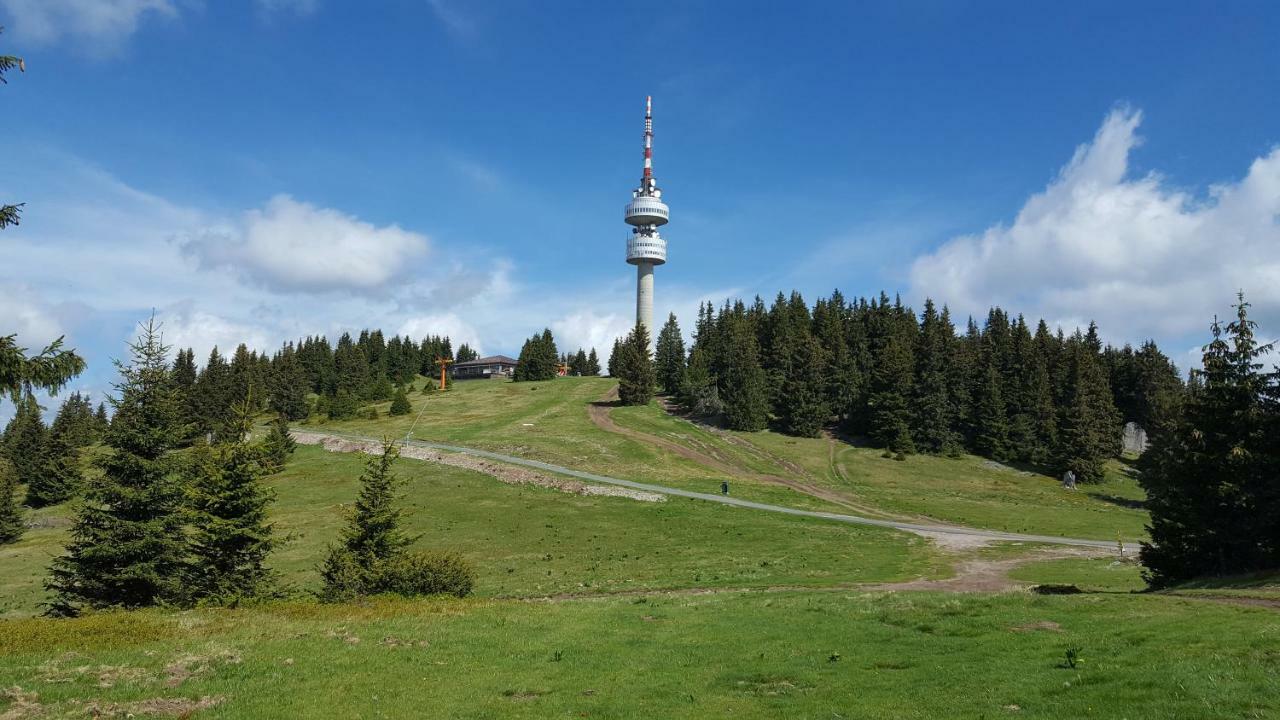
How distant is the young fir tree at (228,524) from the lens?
96.6 feet

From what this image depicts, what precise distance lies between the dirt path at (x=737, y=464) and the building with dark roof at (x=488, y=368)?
244 ft

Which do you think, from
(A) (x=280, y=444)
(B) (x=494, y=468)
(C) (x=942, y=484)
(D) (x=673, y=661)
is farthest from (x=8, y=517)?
(C) (x=942, y=484)

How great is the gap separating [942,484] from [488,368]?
126977mm

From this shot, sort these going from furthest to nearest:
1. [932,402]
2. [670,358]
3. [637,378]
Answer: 1. [670,358]
2. [637,378]
3. [932,402]

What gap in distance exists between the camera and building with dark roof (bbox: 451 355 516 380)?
188125 mm

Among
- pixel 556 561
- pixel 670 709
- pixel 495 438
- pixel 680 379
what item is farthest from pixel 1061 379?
pixel 670 709

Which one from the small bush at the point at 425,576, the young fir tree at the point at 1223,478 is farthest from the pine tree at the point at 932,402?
the small bush at the point at 425,576

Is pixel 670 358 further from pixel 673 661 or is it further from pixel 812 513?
pixel 673 661

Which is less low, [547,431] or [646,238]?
[646,238]

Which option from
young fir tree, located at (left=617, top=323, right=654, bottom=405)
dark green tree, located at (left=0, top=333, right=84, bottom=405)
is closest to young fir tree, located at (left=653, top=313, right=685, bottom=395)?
young fir tree, located at (left=617, top=323, right=654, bottom=405)

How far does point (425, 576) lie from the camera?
30.6 meters

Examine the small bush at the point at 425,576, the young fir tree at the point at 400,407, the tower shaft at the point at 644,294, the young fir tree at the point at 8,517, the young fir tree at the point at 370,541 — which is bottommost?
the young fir tree at the point at 8,517

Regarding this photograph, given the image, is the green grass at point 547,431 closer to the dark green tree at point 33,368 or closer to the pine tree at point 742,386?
the pine tree at point 742,386

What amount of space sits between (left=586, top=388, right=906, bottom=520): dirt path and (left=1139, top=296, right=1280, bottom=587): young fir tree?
29.3 metres
